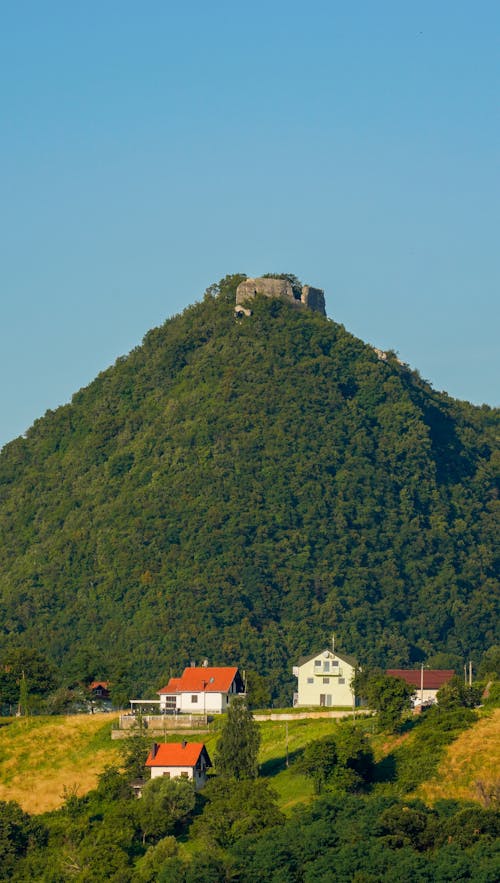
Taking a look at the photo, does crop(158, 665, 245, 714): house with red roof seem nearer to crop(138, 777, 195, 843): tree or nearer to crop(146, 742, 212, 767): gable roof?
crop(146, 742, 212, 767): gable roof

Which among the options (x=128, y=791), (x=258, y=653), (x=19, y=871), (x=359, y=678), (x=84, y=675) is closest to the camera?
(x=19, y=871)

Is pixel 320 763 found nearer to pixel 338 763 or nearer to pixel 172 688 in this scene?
pixel 338 763

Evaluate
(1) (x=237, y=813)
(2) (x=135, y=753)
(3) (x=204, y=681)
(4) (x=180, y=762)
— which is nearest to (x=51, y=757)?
(2) (x=135, y=753)

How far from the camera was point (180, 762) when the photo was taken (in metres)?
110

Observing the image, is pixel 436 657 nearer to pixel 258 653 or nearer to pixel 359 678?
pixel 258 653

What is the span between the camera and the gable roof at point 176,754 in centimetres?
11019

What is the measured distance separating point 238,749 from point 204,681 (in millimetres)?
23332

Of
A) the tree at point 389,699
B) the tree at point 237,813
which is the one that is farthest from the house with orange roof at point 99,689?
the tree at point 237,813

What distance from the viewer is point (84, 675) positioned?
144 meters

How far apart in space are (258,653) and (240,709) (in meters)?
74.6

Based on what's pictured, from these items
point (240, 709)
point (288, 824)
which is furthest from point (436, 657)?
point (288, 824)

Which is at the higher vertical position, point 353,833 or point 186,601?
point 186,601

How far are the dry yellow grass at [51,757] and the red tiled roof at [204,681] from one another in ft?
26.2

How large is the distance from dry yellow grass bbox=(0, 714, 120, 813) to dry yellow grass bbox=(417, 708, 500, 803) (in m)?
20.3
